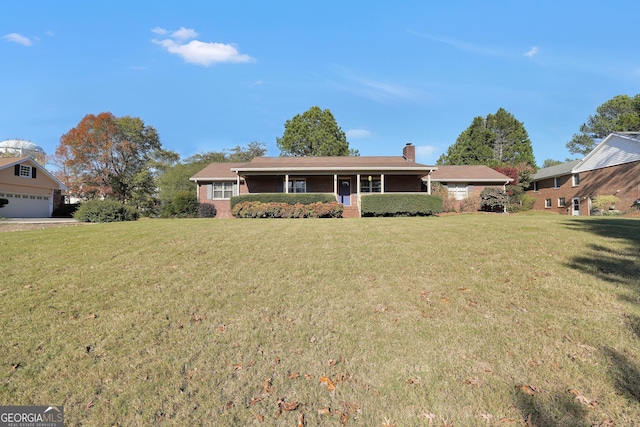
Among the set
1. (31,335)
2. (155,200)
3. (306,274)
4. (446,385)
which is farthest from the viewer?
(155,200)

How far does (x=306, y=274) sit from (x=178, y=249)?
11.3 ft

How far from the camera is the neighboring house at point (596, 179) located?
70.1ft

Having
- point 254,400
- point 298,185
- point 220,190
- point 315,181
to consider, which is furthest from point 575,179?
point 254,400

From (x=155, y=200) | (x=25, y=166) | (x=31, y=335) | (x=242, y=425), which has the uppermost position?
(x=25, y=166)

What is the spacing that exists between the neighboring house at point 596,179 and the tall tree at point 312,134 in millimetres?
20804

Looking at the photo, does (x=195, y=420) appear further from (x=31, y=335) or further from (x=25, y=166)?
(x=25, y=166)

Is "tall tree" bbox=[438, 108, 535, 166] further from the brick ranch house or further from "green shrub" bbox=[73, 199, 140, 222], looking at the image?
"green shrub" bbox=[73, 199, 140, 222]

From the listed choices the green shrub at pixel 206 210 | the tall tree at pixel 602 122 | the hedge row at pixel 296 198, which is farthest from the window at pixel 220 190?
the tall tree at pixel 602 122

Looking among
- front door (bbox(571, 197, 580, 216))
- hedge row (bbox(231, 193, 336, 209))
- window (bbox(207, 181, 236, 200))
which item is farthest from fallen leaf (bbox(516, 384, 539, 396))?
front door (bbox(571, 197, 580, 216))

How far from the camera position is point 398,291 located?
4918 millimetres

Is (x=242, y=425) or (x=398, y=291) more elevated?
(x=398, y=291)

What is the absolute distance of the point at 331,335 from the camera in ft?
12.5

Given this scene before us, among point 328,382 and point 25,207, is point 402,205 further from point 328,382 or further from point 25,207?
point 25,207

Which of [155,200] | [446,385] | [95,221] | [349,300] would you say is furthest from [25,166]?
[446,385]
